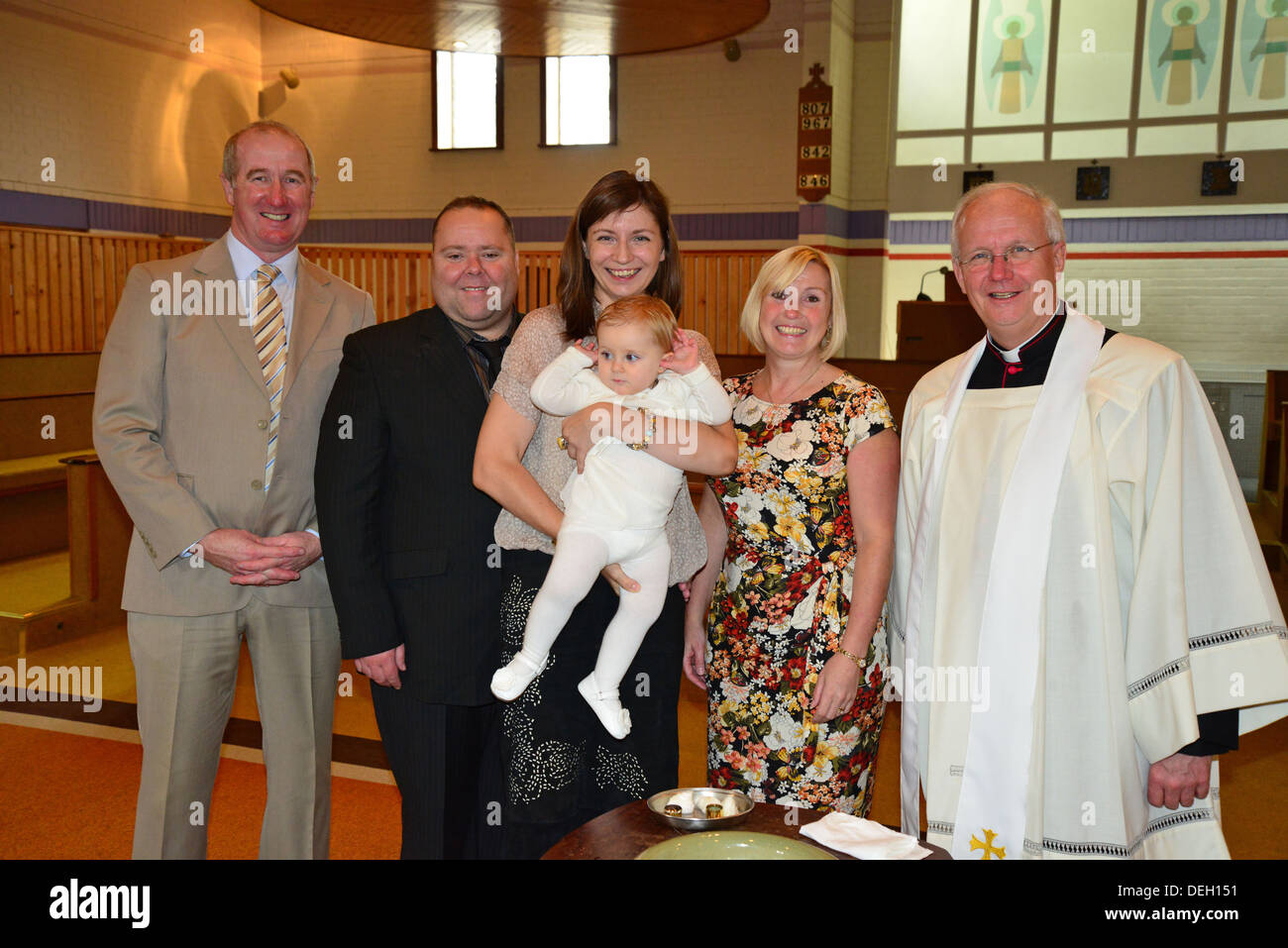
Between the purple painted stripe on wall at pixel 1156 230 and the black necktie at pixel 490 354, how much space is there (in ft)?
30.6

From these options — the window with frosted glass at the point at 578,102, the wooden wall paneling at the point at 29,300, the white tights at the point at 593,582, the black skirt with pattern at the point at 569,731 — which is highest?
the window with frosted glass at the point at 578,102

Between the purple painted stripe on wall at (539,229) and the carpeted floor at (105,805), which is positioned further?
the purple painted stripe on wall at (539,229)

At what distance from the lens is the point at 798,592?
7.38ft

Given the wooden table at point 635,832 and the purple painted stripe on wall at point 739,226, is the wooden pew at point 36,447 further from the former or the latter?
the purple painted stripe on wall at point 739,226

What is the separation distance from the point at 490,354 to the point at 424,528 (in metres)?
0.41

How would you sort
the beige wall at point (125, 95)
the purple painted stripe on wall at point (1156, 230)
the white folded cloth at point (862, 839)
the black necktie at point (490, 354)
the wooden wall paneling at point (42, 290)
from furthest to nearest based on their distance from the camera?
the purple painted stripe on wall at point (1156, 230), the beige wall at point (125, 95), the wooden wall paneling at point (42, 290), the black necktie at point (490, 354), the white folded cloth at point (862, 839)

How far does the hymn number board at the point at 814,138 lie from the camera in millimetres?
10453

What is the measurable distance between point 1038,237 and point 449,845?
1.71m

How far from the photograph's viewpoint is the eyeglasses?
2.06 m

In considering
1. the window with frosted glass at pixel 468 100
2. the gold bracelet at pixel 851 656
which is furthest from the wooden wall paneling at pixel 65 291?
the gold bracelet at pixel 851 656

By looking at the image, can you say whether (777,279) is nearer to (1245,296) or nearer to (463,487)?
(463,487)

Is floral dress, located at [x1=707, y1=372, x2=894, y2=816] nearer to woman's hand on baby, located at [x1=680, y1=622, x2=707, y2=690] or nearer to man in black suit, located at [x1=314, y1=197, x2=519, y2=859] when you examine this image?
woman's hand on baby, located at [x1=680, y1=622, x2=707, y2=690]
